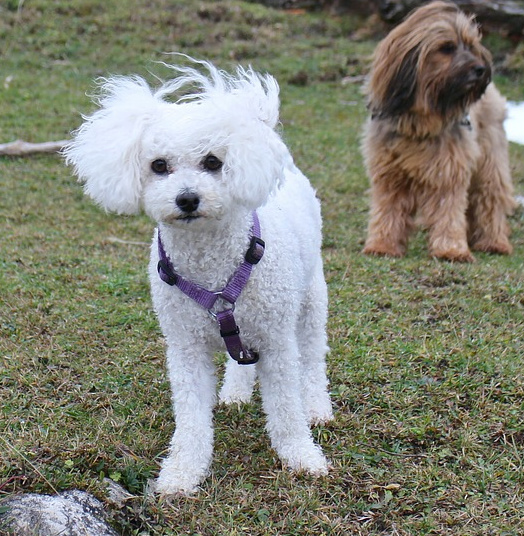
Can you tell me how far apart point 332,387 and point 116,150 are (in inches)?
68.3

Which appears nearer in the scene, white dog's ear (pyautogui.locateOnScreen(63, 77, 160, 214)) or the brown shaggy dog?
white dog's ear (pyautogui.locateOnScreen(63, 77, 160, 214))

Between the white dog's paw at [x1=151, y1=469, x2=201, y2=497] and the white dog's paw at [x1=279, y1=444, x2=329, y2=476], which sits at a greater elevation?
the white dog's paw at [x1=279, y1=444, x2=329, y2=476]

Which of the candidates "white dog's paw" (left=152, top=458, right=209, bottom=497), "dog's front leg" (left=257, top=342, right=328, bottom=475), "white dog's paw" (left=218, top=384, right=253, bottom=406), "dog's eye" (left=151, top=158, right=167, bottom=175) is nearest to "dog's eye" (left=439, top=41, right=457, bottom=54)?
"white dog's paw" (left=218, top=384, right=253, bottom=406)

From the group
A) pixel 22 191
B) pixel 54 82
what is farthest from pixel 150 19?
pixel 22 191

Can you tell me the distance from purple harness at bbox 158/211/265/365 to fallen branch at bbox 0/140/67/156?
18.0 feet

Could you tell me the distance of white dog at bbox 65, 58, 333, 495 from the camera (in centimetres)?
265

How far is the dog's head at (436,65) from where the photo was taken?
5539 millimetres

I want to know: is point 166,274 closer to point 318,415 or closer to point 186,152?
point 186,152

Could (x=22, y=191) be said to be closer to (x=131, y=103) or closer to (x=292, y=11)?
(x=131, y=103)

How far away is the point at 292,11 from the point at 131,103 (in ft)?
42.2

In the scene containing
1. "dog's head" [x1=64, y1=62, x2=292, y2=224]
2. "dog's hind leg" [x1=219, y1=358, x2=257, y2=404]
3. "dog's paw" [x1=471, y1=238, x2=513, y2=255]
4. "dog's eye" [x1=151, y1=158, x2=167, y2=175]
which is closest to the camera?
"dog's head" [x1=64, y1=62, x2=292, y2=224]

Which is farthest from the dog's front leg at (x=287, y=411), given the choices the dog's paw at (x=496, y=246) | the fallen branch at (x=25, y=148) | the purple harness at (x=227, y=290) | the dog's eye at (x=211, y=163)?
the fallen branch at (x=25, y=148)

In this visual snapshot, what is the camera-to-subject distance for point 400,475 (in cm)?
310

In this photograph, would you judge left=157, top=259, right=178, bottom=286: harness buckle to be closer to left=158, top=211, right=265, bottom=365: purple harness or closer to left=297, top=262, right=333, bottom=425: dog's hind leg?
left=158, top=211, right=265, bottom=365: purple harness
